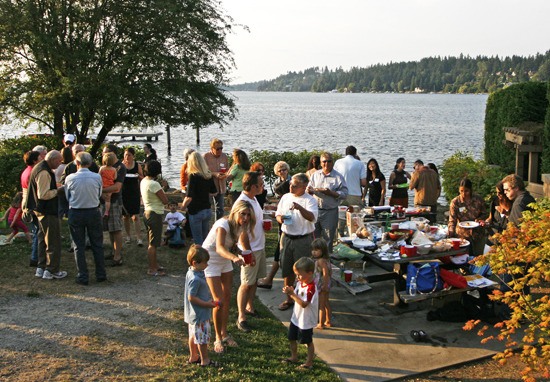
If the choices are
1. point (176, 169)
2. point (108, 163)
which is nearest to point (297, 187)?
point (108, 163)

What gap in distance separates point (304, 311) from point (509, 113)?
11142mm

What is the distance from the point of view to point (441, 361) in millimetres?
5594

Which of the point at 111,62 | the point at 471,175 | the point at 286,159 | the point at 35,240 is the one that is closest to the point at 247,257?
Result: the point at 35,240

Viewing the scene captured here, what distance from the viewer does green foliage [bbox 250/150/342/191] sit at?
1496 cm

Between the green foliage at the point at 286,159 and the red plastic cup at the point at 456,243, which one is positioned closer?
the red plastic cup at the point at 456,243

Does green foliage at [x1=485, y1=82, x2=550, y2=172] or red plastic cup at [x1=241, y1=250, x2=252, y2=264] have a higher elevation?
green foliage at [x1=485, y1=82, x2=550, y2=172]

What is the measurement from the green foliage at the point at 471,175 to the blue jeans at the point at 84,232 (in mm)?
7920

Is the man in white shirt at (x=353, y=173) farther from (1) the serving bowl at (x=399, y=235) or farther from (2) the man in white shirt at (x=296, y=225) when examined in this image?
(2) the man in white shirt at (x=296, y=225)

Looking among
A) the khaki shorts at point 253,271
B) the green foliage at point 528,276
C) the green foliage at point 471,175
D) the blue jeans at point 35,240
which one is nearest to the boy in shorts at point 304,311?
the khaki shorts at point 253,271

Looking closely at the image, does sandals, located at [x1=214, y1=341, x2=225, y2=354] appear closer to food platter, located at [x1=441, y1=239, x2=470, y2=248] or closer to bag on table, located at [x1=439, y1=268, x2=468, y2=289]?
bag on table, located at [x1=439, y1=268, x2=468, y2=289]

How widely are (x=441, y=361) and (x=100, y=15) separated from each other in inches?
542

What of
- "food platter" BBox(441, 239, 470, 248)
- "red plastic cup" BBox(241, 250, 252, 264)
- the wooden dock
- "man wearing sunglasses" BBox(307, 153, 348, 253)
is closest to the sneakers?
"red plastic cup" BBox(241, 250, 252, 264)

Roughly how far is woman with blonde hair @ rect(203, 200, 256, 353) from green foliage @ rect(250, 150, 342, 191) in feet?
29.9

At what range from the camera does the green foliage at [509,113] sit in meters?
13.7
